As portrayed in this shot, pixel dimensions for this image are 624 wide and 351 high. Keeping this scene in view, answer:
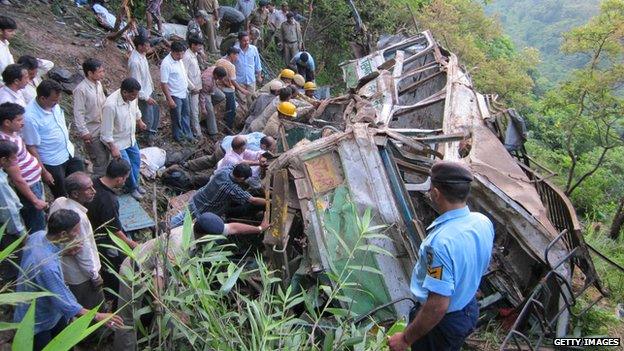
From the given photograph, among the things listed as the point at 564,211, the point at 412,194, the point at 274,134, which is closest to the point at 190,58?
the point at 274,134

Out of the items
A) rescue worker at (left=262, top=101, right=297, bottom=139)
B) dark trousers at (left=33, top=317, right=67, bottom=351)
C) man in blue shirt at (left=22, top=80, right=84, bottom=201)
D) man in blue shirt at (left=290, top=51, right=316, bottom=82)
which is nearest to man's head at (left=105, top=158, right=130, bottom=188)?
man in blue shirt at (left=22, top=80, right=84, bottom=201)

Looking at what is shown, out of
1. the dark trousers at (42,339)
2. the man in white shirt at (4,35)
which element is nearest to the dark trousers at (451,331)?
the dark trousers at (42,339)

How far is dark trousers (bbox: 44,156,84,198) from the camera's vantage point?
4.10m

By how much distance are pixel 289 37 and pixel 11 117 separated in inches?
317

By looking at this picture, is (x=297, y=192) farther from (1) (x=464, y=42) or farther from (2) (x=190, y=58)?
(1) (x=464, y=42)

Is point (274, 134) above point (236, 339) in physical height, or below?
below

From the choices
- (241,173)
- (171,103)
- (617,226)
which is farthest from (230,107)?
(617,226)

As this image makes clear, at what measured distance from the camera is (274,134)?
5.79 meters

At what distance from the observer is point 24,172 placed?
140 inches

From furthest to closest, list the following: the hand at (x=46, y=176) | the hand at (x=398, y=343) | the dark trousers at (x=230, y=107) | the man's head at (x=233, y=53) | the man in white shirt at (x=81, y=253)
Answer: the man's head at (x=233, y=53) < the dark trousers at (x=230, y=107) < the hand at (x=46, y=176) < the man in white shirt at (x=81, y=253) < the hand at (x=398, y=343)

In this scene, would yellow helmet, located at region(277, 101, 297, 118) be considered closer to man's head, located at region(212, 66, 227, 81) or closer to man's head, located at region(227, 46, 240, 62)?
man's head, located at region(212, 66, 227, 81)

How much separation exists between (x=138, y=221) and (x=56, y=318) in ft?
6.32

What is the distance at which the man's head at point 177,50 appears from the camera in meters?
5.79

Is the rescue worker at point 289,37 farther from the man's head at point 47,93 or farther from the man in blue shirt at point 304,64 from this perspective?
the man's head at point 47,93
